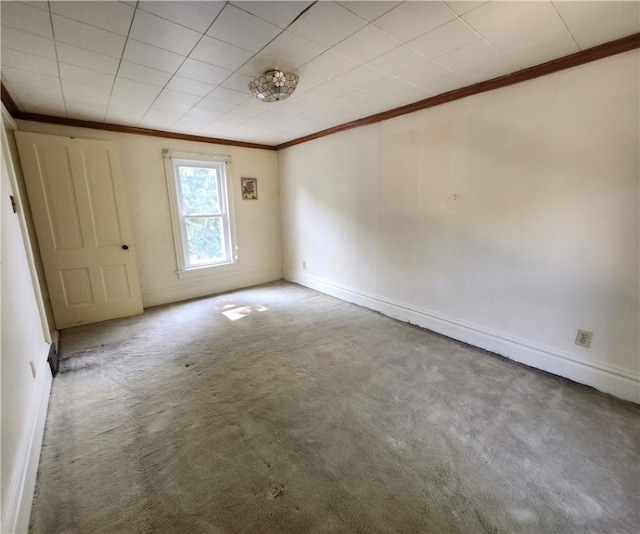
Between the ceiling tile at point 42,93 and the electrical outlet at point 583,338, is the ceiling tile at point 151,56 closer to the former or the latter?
the ceiling tile at point 42,93

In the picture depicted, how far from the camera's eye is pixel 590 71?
6.15 ft

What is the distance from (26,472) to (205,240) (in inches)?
131

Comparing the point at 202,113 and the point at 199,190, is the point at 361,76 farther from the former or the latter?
the point at 199,190

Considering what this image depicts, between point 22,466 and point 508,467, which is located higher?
point 22,466

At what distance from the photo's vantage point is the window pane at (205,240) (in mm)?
4180

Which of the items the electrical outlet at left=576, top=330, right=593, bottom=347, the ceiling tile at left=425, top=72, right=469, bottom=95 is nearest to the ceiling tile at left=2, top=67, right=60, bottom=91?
the ceiling tile at left=425, top=72, right=469, bottom=95

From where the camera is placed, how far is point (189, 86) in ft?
7.55

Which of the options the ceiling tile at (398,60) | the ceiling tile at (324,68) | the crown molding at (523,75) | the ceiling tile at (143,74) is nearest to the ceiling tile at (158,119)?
the ceiling tile at (143,74)

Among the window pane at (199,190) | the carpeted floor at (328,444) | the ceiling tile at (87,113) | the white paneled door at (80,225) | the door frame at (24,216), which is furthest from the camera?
the window pane at (199,190)

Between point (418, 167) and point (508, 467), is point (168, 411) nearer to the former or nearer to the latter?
point (508, 467)

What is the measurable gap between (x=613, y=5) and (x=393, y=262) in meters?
2.34

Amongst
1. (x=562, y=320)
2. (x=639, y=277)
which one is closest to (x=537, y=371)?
(x=562, y=320)

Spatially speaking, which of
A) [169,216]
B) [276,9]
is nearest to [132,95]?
[169,216]

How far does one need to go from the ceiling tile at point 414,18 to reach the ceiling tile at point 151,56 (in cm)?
131
